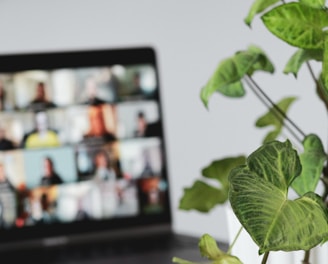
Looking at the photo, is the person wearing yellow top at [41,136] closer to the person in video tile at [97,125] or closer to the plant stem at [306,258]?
the person in video tile at [97,125]

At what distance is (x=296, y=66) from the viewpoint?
1.78 feet

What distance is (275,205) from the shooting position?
0.41 meters

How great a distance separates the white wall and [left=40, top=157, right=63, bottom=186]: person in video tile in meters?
0.37

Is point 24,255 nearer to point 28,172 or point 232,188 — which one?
point 28,172

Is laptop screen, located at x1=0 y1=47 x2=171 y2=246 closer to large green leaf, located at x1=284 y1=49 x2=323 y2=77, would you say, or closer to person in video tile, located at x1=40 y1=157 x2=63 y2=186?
person in video tile, located at x1=40 y1=157 x2=63 y2=186

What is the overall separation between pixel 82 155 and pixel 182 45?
0.45 metres

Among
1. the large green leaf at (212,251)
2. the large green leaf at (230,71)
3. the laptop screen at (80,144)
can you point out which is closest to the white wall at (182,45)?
the laptop screen at (80,144)

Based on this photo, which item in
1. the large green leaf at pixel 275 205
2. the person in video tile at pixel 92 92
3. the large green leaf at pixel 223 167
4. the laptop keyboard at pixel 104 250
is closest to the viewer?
the large green leaf at pixel 275 205

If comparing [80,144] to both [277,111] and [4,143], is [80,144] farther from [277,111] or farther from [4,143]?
[277,111]

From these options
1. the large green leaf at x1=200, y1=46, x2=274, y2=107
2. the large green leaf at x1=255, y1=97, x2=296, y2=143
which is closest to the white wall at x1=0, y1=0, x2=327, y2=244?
the large green leaf at x1=255, y1=97, x2=296, y2=143

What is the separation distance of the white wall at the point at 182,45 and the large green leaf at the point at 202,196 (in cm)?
87

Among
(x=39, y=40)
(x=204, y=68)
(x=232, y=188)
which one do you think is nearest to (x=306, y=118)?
(x=204, y=68)

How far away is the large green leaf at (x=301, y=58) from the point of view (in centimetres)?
53

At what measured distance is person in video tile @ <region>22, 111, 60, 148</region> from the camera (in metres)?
1.18
